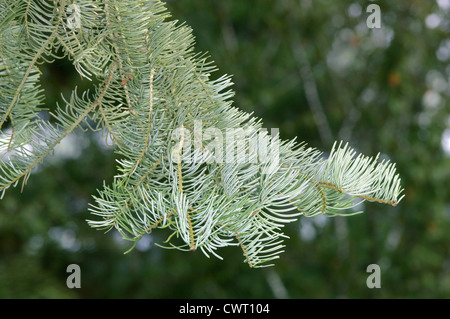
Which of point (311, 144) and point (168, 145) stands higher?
point (168, 145)

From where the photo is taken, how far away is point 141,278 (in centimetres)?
132

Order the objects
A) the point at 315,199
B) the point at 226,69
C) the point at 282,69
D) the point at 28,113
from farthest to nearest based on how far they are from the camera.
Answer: the point at 282,69 → the point at 226,69 → the point at 28,113 → the point at 315,199

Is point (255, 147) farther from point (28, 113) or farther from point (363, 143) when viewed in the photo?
point (363, 143)

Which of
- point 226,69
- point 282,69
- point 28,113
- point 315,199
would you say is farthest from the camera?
point 282,69

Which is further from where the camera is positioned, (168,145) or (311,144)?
(311,144)

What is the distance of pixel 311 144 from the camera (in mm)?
1387

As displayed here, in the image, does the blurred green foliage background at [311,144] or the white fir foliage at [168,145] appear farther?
the blurred green foliage background at [311,144]

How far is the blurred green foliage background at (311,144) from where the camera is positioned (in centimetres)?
126

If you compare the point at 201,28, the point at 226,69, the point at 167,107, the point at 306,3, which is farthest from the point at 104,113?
the point at 306,3

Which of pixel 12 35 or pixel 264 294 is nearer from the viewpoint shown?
pixel 12 35

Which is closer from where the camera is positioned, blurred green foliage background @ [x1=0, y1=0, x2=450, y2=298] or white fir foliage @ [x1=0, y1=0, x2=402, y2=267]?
white fir foliage @ [x1=0, y1=0, x2=402, y2=267]

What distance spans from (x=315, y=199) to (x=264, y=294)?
1103 millimetres

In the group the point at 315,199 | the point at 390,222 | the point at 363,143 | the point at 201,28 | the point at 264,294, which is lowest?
the point at 264,294

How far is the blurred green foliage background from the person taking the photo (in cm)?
126
